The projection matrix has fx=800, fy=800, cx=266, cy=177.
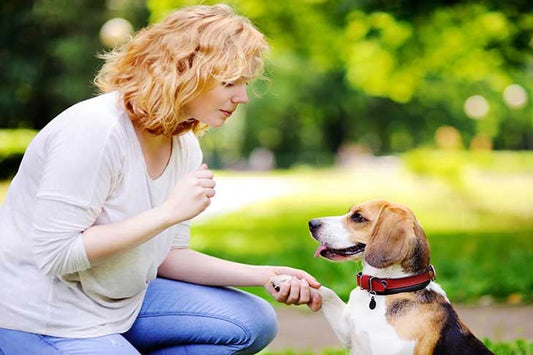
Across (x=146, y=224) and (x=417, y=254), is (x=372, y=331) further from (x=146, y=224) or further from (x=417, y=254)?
(x=146, y=224)

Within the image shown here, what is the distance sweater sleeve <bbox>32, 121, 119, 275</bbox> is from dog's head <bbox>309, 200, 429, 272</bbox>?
1.02 meters

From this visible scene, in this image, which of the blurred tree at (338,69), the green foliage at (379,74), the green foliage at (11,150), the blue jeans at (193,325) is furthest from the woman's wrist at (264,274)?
the green foliage at (11,150)

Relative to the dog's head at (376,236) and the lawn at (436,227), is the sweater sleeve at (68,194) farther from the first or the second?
the lawn at (436,227)

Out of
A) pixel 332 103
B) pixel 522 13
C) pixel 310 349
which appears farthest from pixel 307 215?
pixel 332 103

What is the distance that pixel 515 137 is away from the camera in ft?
174

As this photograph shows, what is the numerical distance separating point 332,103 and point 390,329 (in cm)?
3588

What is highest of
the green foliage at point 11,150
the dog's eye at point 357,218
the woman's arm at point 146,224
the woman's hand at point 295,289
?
the woman's arm at point 146,224

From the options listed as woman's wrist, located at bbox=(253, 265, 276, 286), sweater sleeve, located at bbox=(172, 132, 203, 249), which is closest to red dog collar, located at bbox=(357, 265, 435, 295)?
woman's wrist, located at bbox=(253, 265, 276, 286)

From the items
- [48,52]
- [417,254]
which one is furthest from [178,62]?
[48,52]

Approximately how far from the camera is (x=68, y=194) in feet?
9.02

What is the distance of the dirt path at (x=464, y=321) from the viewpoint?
541cm

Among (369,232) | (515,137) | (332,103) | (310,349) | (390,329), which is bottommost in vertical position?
(515,137)

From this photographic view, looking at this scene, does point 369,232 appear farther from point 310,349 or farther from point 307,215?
point 307,215

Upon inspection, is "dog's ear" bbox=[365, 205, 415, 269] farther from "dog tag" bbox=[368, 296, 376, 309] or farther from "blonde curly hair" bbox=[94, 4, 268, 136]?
"blonde curly hair" bbox=[94, 4, 268, 136]
